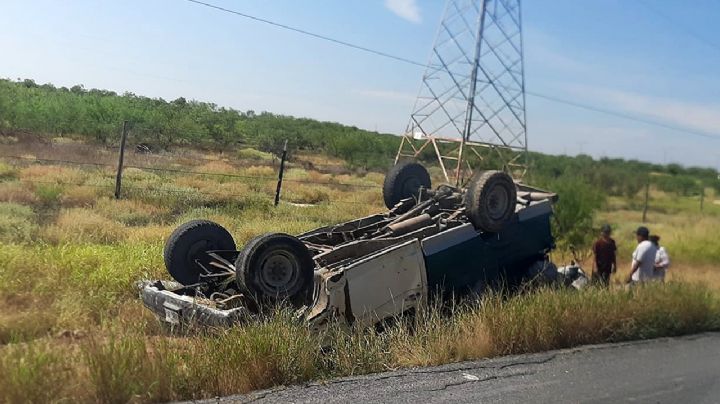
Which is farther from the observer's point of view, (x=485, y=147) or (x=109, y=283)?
(x=485, y=147)

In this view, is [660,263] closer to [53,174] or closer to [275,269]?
[275,269]

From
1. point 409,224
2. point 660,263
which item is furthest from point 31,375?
point 660,263

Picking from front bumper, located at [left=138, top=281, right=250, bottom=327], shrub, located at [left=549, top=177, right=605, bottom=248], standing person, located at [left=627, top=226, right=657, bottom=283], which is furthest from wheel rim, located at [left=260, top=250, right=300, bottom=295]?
shrub, located at [left=549, top=177, right=605, bottom=248]

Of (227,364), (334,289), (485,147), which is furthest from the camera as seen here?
(485,147)

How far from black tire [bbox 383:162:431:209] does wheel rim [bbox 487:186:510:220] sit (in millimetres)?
1739

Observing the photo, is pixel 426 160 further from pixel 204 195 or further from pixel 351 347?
pixel 351 347

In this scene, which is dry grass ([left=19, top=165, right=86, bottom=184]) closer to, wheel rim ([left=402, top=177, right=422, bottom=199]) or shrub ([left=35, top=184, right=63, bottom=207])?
shrub ([left=35, top=184, right=63, bottom=207])

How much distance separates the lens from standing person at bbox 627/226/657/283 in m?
11.1

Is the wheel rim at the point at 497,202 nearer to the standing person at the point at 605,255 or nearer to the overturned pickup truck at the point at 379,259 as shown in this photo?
the overturned pickup truck at the point at 379,259

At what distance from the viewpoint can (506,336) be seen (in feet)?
24.0

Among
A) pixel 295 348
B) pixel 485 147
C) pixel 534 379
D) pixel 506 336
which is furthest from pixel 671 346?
pixel 485 147

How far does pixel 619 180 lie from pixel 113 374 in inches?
1494

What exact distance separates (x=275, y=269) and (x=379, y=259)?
1200mm

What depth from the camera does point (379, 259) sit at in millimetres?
7660
